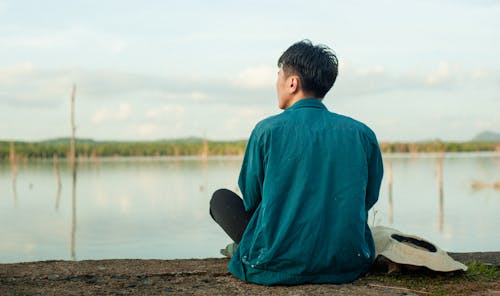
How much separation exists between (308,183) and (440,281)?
3.44 feet

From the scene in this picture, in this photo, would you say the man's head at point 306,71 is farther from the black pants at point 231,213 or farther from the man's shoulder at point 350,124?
the black pants at point 231,213

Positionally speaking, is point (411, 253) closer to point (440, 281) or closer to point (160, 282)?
point (440, 281)

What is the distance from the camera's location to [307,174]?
9.05 feet

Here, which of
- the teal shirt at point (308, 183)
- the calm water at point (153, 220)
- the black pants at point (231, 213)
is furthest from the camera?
the calm water at point (153, 220)

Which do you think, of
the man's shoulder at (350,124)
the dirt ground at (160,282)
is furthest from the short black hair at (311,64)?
the dirt ground at (160,282)

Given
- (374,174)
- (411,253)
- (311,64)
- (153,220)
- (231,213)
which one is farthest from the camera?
(153,220)

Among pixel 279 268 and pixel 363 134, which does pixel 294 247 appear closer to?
pixel 279 268

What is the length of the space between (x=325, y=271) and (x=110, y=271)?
4.45 feet

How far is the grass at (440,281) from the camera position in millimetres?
3070

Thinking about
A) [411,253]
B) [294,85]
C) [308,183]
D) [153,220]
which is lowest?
[153,220]

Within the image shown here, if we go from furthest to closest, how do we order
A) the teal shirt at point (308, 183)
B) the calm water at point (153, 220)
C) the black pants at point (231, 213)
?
the calm water at point (153, 220) < the black pants at point (231, 213) < the teal shirt at point (308, 183)

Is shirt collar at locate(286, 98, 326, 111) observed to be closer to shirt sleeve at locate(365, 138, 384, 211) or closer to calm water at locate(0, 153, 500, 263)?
shirt sleeve at locate(365, 138, 384, 211)

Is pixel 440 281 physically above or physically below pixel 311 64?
below

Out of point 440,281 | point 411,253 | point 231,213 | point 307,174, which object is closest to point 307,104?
point 307,174
